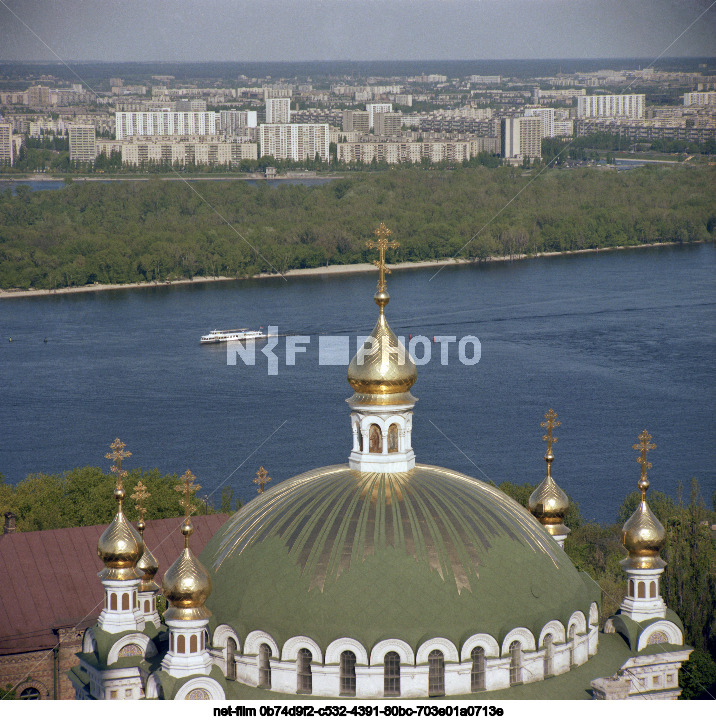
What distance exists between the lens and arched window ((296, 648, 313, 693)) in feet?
29.5

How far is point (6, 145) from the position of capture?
5297 centimetres

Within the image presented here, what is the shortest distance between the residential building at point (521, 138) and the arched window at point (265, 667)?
46.1m

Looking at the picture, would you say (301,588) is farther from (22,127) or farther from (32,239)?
(22,127)

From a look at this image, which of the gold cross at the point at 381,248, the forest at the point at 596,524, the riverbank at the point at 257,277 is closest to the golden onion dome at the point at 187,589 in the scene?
the gold cross at the point at 381,248

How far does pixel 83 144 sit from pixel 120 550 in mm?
47912

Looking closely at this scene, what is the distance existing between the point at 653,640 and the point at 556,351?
75.9 feet

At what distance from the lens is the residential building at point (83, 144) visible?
54.9 metres

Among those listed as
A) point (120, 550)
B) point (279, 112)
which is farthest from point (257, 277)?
point (120, 550)

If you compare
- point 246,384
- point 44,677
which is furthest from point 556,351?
point 44,677

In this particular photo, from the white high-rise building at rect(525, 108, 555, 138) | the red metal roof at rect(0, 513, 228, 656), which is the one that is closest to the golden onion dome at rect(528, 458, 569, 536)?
the red metal roof at rect(0, 513, 228, 656)

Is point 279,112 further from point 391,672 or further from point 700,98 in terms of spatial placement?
point 391,672

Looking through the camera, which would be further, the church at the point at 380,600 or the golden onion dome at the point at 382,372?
the golden onion dome at the point at 382,372

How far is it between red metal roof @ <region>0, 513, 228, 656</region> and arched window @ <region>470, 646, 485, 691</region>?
5223 millimetres

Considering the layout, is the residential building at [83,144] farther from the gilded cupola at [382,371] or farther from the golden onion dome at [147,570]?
the gilded cupola at [382,371]
